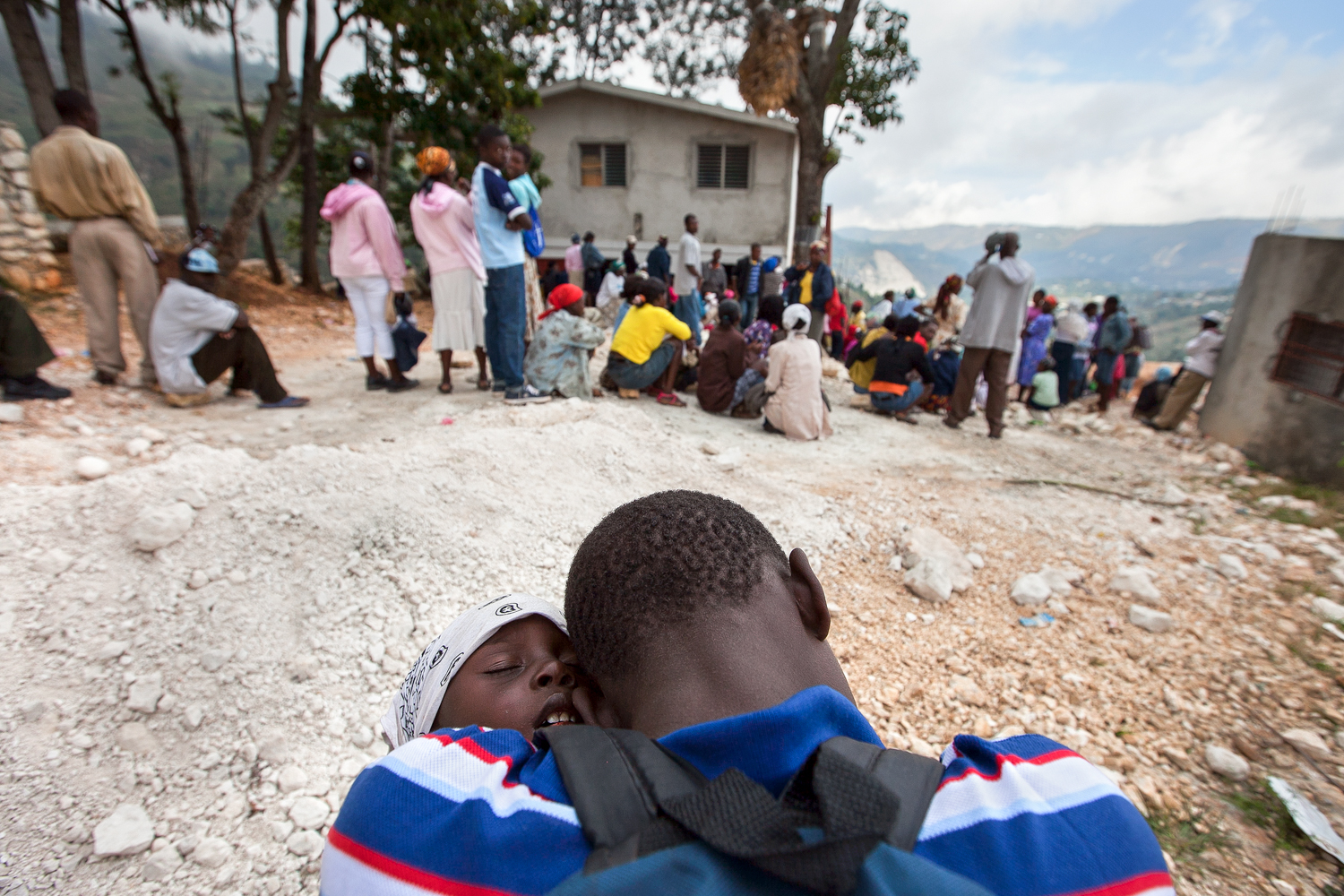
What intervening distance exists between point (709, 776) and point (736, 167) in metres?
13.4

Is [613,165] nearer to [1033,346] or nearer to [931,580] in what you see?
[1033,346]

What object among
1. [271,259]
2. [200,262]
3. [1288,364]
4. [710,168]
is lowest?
[1288,364]

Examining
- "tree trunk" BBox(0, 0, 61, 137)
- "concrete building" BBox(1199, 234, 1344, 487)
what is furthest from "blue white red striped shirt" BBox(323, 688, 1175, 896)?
"tree trunk" BBox(0, 0, 61, 137)

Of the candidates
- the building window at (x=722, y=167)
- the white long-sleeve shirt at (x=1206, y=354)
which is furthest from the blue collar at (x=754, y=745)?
the building window at (x=722, y=167)

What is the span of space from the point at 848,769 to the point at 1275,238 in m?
7.74

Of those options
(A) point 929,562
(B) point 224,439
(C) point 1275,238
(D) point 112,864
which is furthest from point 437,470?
(C) point 1275,238

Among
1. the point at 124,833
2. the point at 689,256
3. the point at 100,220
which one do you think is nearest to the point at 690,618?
the point at 124,833

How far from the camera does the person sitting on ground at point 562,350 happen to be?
15.4ft

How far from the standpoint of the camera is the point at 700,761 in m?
0.74

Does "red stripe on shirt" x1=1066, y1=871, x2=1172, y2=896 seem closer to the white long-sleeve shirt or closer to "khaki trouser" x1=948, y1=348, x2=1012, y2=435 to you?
"khaki trouser" x1=948, y1=348, x2=1012, y2=435

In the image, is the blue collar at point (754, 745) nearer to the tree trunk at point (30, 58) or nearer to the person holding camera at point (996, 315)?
the person holding camera at point (996, 315)

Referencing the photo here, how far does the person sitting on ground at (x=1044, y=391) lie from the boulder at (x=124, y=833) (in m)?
8.75

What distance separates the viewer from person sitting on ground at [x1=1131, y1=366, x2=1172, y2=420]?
287 inches

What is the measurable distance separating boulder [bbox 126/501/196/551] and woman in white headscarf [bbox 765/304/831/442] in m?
3.79
